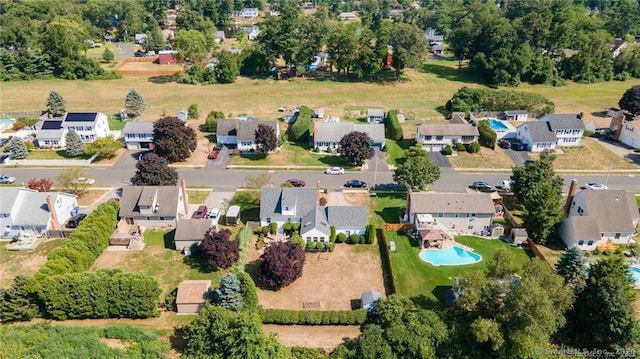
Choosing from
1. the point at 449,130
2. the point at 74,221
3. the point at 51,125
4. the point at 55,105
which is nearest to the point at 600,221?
the point at 449,130

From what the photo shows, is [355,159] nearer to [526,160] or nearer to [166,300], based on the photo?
[526,160]

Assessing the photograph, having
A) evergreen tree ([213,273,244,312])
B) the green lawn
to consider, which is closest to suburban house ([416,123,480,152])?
the green lawn

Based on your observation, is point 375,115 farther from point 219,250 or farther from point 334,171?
point 219,250

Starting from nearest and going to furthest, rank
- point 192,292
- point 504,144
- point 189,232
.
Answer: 1. point 192,292
2. point 189,232
3. point 504,144

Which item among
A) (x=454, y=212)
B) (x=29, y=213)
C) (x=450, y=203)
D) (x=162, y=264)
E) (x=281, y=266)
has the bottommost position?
(x=162, y=264)

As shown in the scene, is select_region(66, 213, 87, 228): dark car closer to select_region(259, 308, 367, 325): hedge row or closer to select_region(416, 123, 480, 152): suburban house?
select_region(259, 308, 367, 325): hedge row
